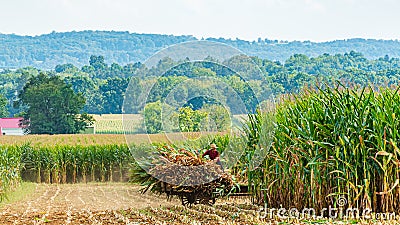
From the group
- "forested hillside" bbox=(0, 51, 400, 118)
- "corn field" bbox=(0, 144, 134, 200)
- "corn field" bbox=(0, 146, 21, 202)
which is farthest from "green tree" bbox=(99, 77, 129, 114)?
"corn field" bbox=(0, 146, 21, 202)

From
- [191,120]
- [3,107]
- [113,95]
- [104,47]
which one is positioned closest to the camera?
[191,120]

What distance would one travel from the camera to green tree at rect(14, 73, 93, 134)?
56.0 m

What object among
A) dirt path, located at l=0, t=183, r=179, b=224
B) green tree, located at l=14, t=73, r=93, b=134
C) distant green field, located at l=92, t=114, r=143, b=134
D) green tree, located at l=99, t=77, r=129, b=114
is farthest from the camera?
green tree, located at l=99, t=77, r=129, b=114

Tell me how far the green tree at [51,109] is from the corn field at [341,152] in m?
46.2

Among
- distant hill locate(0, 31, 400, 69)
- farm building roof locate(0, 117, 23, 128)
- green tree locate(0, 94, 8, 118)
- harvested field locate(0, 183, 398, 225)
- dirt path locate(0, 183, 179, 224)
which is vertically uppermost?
distant hill locate(0, 31, 400, 69)

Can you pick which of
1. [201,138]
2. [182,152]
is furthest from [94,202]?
[182,152]

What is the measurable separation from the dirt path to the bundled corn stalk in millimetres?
1246

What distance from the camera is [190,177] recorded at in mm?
11836

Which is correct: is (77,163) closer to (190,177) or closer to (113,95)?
(190,177)

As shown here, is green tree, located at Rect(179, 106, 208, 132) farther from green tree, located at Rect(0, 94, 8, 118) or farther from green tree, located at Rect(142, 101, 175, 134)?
green tree, located at Rect(0, 94, 8, 118)

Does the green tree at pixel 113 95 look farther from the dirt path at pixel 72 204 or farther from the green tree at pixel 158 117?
the green tree at pixel 158 117

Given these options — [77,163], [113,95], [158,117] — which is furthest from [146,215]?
[113,95]

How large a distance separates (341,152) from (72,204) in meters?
7.62

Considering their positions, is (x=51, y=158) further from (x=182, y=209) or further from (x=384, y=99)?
(x=384, y=99)
